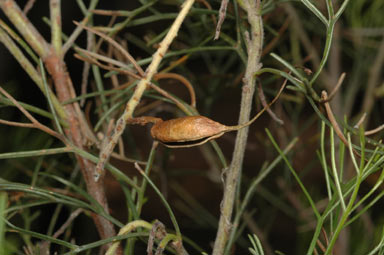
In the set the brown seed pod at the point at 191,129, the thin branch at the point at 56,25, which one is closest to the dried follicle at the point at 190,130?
the brown seed pod at the point at 191,129

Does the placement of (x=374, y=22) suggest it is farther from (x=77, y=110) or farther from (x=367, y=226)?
(x=77, y=110)

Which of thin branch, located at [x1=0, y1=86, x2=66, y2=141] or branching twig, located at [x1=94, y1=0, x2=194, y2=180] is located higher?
branching twig, located at [x1=94, y1=0, x2=194, y2=180]

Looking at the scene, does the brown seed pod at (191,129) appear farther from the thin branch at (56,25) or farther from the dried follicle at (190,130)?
the thin branch at (56,25)

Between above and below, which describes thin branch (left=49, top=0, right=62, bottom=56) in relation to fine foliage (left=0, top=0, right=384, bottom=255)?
above

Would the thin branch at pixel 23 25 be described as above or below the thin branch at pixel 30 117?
above

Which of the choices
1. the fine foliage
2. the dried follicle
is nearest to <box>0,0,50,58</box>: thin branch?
the fine foliage

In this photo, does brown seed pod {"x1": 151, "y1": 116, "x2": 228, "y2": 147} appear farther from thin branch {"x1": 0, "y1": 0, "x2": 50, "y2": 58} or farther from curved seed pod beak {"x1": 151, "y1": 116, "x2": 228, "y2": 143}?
thin branch {"x1": 0, "y1": 0, "x2": 50, "y2": 58}

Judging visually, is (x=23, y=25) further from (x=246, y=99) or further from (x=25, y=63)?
(x=246, y=99)

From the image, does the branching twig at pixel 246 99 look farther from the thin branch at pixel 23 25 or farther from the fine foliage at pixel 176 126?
the thin branch at pixel 23 25

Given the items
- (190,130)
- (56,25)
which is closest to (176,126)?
(190,130)

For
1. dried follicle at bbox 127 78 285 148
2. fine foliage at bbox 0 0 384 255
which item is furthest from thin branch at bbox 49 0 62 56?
dried follicle at bbox 127 78 285 148

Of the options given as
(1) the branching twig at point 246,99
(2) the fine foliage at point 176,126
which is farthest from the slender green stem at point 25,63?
(1) the branching twig at point 246,99

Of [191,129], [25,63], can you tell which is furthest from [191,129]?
[25,63]

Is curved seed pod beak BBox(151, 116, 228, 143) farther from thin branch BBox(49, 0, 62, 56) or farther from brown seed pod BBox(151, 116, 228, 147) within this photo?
thin branch BBox(49, 0, 62, 56)
